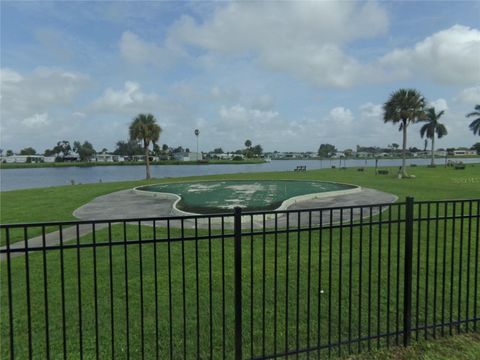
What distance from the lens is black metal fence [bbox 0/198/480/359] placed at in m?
3.20

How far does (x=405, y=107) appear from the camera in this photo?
33281 millimetres

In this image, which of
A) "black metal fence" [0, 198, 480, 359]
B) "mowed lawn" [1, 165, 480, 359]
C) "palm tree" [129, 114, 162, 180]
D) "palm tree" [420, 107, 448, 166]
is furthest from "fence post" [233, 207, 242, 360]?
"palm tree" [420, 107, 448, 166]

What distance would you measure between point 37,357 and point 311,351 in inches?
123

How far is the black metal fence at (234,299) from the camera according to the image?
10.5 ft

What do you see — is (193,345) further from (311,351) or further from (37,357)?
(37,357)

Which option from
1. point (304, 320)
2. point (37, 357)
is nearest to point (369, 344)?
point (304, 320)

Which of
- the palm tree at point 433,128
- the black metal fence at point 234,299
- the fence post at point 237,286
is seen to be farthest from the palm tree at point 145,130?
the palm tree at point 433,128

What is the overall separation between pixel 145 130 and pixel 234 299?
39885 mm

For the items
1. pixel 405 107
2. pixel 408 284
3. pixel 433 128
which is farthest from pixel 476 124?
pixel 408 284

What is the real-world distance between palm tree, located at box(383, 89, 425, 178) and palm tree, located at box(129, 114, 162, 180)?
2859 cm

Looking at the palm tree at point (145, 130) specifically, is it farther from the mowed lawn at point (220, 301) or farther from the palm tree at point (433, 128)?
the palm tree at point (433, 128)

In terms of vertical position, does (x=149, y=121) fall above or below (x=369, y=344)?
above

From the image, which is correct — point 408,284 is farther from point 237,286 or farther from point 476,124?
point 476,124

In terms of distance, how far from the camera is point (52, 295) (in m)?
5.25
